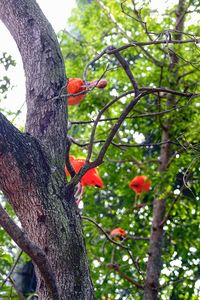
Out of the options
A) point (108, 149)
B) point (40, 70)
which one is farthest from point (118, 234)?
point (40, 70)

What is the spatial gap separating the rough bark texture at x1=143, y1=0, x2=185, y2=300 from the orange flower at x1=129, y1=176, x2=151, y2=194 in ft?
0.33

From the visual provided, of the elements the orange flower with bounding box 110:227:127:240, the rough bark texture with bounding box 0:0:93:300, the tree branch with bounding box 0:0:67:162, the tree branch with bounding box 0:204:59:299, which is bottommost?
the tree branch with bounding box 0:204:59:299

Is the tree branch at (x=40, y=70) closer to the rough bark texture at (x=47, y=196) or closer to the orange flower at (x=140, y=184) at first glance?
the rough bark texture at (x=47, y=196)

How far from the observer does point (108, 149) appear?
3646mm

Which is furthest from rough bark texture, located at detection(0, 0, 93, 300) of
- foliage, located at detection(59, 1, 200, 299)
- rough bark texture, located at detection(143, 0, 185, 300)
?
foliage, located at detection(59, 1, 200, 299)

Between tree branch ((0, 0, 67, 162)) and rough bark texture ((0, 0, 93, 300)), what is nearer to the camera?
rough bark texture ((0, 0, 93, 300))

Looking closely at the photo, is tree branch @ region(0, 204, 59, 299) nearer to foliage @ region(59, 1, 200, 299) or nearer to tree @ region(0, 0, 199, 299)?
tree @ region(0, 0, 199, 299)

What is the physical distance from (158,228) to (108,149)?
0.61 m

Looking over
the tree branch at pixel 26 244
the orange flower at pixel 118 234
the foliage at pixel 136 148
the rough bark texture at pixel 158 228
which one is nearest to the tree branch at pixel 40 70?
the tree branch at pixel 26 244

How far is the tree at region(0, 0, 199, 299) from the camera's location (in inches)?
58.3

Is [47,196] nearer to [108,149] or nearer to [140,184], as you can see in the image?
[140,184]

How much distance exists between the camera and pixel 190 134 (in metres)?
2.95

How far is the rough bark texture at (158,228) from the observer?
3.08 m

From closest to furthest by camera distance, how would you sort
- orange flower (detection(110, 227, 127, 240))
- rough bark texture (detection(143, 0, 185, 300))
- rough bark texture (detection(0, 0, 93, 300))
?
rough bark texture (detection(0, 0, 93, 300))
rough bark texture (detection(143, 0, 185, 300))
orange flower (detection(110, 227, 127, 240))
